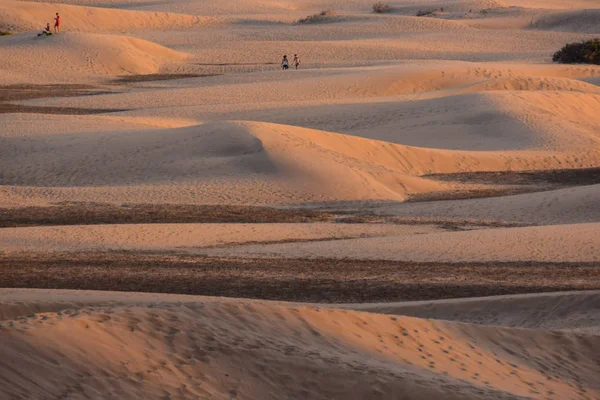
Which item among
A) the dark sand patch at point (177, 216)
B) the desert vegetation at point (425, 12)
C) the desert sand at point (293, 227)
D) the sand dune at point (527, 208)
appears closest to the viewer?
the desert sand at point (293, 227)

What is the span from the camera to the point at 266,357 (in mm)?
6965

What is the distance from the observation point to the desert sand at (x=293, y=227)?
22.7 ft

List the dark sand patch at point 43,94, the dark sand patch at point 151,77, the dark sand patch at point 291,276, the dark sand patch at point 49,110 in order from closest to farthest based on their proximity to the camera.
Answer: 1. the dark sand patch at point 291,276
2. the dark sand patch at point 49,110
3. the dark sand patch at point 43,94
4. the dark sand patch at point 151,77

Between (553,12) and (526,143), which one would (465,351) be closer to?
(526,143)

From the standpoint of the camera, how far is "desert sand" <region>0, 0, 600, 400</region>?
22.7ft

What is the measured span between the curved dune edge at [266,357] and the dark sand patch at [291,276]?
266 centimetres

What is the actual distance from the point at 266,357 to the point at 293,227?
867 cm

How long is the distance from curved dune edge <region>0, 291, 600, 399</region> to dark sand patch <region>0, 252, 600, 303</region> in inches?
105

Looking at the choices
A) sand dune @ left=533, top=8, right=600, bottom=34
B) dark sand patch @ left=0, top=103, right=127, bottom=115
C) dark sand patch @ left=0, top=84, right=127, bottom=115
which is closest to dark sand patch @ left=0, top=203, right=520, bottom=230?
dark sand patch @ left=0, top=103, right=127, bottom=115

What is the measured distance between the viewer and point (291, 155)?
20219 millimetres

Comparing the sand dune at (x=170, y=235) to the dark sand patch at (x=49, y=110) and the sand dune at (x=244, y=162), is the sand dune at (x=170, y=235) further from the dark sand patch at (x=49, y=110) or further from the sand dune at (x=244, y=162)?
the dark sand patch at (x=49, y=110)

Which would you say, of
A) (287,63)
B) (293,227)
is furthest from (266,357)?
(287,63)

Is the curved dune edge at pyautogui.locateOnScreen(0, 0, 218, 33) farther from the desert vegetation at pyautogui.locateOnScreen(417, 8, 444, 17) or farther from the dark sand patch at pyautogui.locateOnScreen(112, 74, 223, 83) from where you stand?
the dark sand patch at pyautogui.locateOnScreen(112, 74, 223, 83)

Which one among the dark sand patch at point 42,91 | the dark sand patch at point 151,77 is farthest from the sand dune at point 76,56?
the dark sand patch at point 42,91
